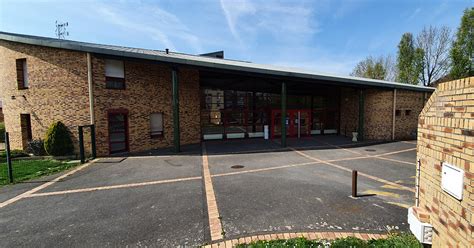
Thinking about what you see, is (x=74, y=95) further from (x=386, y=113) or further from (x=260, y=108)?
(x=386, y=113)

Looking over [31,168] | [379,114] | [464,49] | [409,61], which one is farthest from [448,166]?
[409,61]

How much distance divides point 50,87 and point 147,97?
4.72 meters

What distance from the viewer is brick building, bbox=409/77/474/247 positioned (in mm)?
2371

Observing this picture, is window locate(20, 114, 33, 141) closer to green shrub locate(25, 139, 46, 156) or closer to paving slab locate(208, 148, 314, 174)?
green shrub locate(25, 139, 46, 156)

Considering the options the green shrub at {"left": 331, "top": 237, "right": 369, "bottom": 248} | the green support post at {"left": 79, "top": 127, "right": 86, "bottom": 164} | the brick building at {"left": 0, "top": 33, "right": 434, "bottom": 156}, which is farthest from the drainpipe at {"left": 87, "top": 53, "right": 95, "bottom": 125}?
the green shrub at {"left": 331, "top": 237, "right": 369, "bottom": 248}

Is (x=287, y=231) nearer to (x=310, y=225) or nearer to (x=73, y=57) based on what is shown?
(x=310, y=225)

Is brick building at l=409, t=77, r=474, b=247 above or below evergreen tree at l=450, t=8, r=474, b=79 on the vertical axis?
below

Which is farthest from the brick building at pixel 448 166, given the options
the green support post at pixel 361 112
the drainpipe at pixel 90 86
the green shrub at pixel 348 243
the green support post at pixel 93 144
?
the green support post at pixel 361 112

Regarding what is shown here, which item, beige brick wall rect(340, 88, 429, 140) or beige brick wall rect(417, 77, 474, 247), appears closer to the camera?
beige brick wall rect(417, 77, 474, 247)

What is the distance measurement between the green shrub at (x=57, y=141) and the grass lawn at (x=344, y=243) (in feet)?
37.2

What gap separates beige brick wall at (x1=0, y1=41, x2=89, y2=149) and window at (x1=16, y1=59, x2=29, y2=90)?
0.25 m

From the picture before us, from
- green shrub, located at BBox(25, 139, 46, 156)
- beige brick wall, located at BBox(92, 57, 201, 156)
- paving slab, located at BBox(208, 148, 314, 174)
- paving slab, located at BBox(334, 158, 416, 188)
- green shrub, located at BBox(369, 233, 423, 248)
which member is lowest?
paving slab, located at BBox(334, 158, 416, 188)

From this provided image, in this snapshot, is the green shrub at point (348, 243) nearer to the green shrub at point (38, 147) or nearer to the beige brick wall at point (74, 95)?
the beige brick wall at point (74, 95)

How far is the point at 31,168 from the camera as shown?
9.22 m
